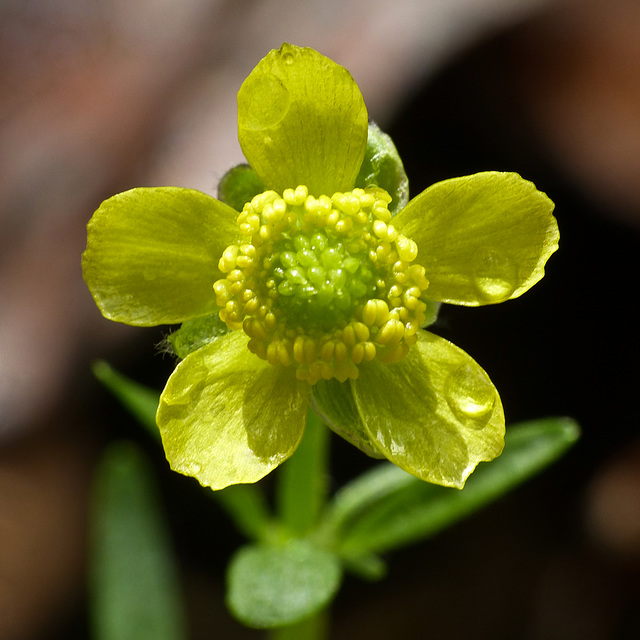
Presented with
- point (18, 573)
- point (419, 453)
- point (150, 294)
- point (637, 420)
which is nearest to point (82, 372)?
point (18, 573)

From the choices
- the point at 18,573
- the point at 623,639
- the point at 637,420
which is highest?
the point at 18,573

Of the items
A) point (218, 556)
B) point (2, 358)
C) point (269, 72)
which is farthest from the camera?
point (218, 556)

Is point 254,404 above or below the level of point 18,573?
above

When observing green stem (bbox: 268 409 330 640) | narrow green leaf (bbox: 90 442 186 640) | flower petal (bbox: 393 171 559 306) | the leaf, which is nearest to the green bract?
flower petal (bbox: 393 171 559 306)

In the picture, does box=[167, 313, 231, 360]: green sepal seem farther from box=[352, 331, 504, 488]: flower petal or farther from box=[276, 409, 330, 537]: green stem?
box=[276, 409, 330, 537]: green stem

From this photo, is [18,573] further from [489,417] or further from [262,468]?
[489,417]

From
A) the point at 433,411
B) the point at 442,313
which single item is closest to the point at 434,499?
the point at 433,411

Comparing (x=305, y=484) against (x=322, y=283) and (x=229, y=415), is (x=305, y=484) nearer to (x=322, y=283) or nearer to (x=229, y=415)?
(x=229, y=415)
